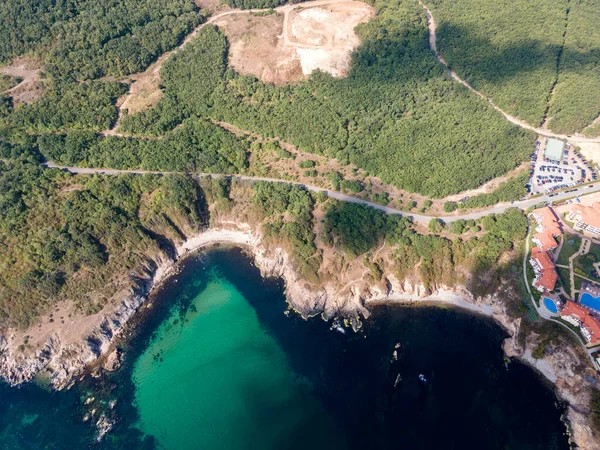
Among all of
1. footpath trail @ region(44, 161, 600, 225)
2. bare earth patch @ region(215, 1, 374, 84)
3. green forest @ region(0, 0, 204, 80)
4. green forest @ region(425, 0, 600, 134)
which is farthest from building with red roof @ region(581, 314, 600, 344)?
green forest @ region(0, 0, 204, 80)

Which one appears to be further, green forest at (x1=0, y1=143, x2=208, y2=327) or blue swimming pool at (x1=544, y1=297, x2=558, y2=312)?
green forest at (x1=0, y1=143, x2=208, y2=327)

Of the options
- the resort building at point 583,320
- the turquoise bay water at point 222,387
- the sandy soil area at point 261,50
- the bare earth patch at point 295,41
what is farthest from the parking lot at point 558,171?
the turquoise bay water at point 222,387

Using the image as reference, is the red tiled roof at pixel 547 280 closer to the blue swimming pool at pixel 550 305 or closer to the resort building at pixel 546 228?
the blue swimming pool at pixel 550 305

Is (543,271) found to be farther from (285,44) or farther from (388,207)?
(285,44)

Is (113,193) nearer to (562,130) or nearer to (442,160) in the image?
(442,160)

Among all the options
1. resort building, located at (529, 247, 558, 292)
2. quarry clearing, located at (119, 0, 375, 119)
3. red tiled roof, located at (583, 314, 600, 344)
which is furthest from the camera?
quarry clearing, located at (119, 0, 375, 119)

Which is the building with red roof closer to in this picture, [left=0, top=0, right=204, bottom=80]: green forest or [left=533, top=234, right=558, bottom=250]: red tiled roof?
[left=533, top=234, right=558, bottom=250]: red tiled roof
